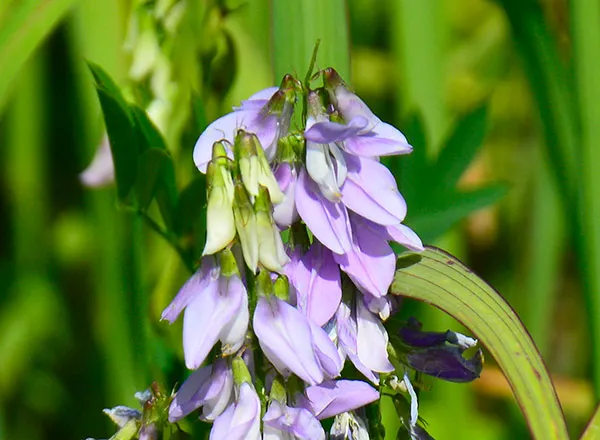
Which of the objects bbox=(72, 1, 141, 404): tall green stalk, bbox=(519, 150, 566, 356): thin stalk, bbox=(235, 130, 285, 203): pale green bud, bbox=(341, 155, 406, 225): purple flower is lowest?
bbox=(519, 150, 566, 356): thin stalk

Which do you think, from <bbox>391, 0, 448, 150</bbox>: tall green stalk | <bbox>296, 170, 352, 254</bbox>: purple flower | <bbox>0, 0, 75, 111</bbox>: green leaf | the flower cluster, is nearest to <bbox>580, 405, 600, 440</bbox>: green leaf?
the flower cluster

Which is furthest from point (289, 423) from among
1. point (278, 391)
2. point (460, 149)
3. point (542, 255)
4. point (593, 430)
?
point (542, 255)

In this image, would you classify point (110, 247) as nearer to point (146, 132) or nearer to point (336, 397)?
point (146, 132)

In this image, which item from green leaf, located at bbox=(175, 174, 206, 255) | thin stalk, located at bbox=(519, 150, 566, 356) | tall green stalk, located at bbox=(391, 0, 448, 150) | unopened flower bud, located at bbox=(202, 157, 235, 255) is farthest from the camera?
thin stalk, located at bbox=(519, 150, 566, 356)

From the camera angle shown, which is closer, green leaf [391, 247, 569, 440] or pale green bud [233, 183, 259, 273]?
pale green bud [233, 183, 259, 273]

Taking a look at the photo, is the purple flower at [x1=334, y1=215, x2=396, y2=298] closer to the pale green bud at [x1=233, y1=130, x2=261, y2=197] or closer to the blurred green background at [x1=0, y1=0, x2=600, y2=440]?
the pale green bud at [x1=233, y1=130, x2=261, y2=197]

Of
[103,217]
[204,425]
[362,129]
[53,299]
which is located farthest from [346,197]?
[53,299]

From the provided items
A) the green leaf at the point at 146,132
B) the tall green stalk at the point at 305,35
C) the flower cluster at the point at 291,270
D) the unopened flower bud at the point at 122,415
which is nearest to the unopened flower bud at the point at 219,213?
the flower cluster at the point at 291,270
